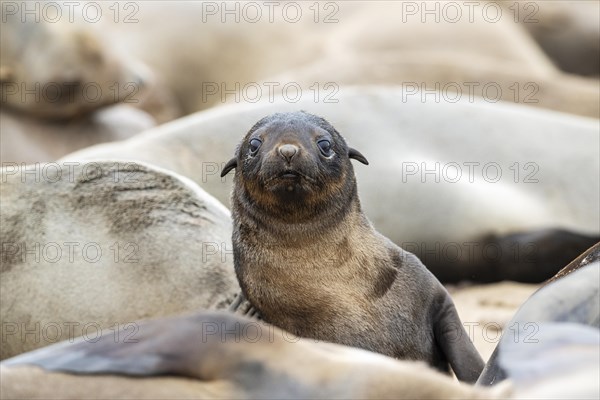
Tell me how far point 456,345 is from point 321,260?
43cm

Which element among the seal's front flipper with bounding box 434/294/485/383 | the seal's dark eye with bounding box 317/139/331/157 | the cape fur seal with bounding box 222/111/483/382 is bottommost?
the seal's front flipper with bounding box 434/294/485/383

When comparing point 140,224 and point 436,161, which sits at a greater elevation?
point 140,224

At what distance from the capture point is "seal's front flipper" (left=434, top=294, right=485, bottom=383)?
10.8ft

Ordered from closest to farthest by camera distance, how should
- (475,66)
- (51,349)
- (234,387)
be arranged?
(234,387)
(51,349)
(475,66)

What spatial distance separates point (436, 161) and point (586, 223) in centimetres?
68

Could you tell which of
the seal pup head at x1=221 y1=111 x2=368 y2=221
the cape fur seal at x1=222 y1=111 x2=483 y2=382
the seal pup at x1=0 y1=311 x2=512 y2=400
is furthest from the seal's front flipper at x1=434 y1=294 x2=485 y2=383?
the seal pup at x1=0 y1=311 x2=512 y2=400

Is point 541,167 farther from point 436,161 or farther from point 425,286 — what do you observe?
point 425,286

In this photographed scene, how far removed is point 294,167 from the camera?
316 cm

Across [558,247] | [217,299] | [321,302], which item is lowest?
[558,247]

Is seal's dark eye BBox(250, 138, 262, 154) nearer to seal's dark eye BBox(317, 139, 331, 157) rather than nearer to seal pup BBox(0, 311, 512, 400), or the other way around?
seal's dark eye BBox(317, 139, 331, 157)

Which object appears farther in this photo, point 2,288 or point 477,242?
point 477,242

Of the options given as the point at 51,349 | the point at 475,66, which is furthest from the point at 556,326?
the point at 475,66

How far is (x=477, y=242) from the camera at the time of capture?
5.21 metres

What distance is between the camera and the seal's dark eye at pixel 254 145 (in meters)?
3.28
